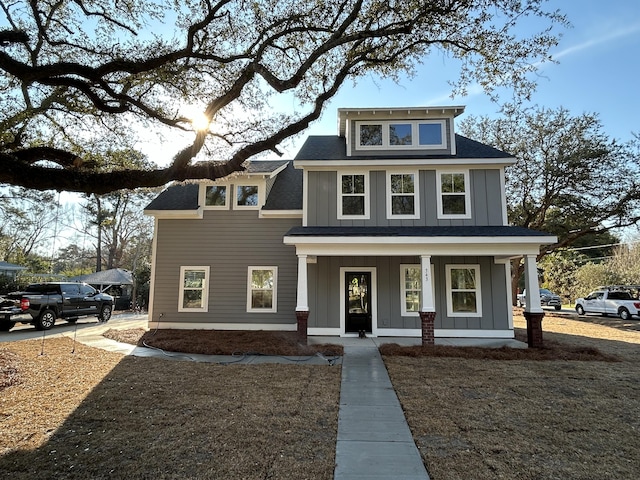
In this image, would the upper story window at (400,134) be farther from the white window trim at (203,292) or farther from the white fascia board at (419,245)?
the white window trim at (203,292)

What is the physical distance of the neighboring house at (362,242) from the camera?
9961 mm

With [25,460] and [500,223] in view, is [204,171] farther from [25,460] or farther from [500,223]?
[500,223]

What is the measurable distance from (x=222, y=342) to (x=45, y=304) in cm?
747

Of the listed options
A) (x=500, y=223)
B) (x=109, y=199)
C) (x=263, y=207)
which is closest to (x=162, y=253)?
(x=263, y=207)

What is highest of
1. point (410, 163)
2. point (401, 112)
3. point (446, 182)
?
point (401, 112)

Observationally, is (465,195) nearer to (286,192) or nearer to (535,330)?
(535,330)

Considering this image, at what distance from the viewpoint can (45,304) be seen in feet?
41.1

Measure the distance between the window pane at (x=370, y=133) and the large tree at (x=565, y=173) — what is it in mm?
10093

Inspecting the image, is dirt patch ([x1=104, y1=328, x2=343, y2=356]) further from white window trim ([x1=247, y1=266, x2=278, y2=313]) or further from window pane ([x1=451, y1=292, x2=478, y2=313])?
window pane ([x1=451, y1=292, x2=478, y2=313])

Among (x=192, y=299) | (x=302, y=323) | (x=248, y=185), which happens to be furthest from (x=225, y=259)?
(x=302, y=323)

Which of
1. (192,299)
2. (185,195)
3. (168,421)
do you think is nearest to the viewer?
(168,421)

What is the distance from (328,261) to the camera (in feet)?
38.0

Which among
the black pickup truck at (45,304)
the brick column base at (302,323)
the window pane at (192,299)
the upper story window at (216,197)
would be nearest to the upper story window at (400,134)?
the upper story window at (216,197)

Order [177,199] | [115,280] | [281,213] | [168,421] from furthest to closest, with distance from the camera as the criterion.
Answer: [115,280]
[177,199]
[281,213]
[168,421]
